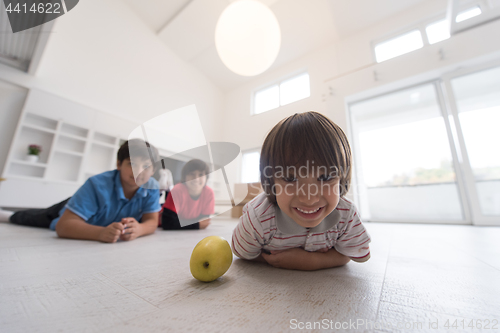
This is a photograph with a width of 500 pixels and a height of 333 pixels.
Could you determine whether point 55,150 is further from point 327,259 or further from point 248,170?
point 327,259

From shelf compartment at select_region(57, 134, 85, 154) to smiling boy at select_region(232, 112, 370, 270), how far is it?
2.85 m

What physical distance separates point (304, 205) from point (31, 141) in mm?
3077

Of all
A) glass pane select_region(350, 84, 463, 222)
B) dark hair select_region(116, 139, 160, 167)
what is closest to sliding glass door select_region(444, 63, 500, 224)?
glass pane select_region(350, 84, 463, 222)

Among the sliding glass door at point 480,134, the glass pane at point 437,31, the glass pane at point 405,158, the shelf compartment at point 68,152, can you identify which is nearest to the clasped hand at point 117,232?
the shelf compartment at point 68,152

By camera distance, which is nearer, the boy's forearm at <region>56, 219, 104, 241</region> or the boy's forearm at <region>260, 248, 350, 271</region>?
the boy's forearm at <region>260, 248, 350, 271</region>

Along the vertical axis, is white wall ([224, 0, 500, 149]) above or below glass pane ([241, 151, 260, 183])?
above

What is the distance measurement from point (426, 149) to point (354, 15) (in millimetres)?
2110

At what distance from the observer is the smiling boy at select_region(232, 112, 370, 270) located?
0.39 metres

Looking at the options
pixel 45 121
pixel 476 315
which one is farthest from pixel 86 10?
pixel 476 315

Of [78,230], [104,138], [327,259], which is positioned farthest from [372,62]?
[104,138]

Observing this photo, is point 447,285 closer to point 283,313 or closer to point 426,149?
point 283,313

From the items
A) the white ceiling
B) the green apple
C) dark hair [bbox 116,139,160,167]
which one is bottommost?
the green apple

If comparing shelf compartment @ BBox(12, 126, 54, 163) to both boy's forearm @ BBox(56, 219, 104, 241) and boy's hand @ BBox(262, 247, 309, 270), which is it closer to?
boy's forearm @ BBox(56, 219, 104, 241)

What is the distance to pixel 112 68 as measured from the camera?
271 centimetres
